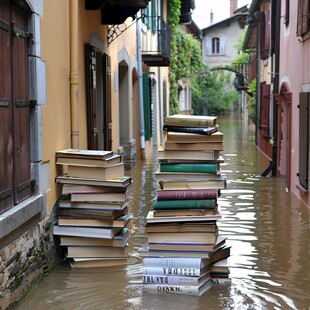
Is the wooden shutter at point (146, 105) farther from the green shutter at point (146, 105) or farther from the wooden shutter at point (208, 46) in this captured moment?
the wooden shutter at point (208, 46)

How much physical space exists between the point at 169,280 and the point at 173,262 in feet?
0.54

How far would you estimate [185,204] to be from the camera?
6.02 meters

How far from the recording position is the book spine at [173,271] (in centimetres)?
588

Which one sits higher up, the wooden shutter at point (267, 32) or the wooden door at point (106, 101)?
the wooden shutter at point (267, 32)

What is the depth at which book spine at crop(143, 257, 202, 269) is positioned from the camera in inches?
233

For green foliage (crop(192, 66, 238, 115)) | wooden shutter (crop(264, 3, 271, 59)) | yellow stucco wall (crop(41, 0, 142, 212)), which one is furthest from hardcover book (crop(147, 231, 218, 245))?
green foliage (crop(192, 66, 238, 115))

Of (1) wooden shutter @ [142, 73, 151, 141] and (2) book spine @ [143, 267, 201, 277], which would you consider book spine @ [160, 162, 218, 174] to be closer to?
(2) book spine @ [143, 267, 201, 277]

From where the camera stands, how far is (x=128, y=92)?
51.6 feet

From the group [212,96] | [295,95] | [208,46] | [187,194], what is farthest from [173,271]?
[208,46]

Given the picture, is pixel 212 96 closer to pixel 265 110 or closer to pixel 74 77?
pixel 265 110

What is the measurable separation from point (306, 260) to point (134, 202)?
438cm

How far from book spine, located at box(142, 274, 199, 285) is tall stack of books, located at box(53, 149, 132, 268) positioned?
75 cm

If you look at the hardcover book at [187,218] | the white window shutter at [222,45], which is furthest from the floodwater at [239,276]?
the white window shutter at [222,45]

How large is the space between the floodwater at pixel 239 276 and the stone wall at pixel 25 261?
0.38 feet
